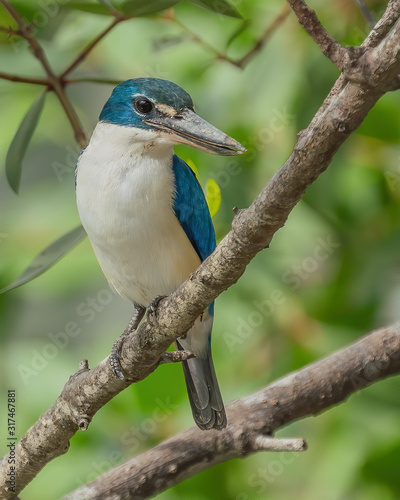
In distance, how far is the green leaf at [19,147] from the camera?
1.95m

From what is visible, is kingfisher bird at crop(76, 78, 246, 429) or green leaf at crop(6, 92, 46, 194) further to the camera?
green leaf at crop(6, 92, 46, 194)

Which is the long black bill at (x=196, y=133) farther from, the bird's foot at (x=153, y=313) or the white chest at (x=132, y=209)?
the bird's foot at (x=153, y=313)

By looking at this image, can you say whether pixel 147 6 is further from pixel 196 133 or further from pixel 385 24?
pixel 385 24

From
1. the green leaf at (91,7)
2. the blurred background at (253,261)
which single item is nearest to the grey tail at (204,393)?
the blurred background at (253,261)

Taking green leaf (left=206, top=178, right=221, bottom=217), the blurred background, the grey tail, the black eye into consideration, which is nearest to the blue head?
the black eye

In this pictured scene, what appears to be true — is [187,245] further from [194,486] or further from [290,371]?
[194,486]

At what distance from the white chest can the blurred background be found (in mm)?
293

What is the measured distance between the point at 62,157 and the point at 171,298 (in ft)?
4.41

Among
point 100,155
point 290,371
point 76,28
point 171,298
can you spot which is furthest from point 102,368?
point 76,28

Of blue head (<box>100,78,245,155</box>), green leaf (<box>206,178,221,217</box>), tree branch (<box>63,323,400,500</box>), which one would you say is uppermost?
blue head (<box>100,78,245,155</box>)

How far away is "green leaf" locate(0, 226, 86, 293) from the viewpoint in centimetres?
179

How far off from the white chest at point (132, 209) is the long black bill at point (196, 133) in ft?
0.38

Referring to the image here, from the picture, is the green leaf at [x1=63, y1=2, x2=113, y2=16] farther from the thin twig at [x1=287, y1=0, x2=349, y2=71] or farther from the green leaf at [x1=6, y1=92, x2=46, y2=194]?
the thin twig at [x1=287, y1=0, x2=349, y2=71]

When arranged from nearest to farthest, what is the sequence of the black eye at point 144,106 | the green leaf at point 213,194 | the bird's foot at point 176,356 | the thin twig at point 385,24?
the thin twig at point 385,24 < the bird's foot at point 176,356 < the green leaf at point 213,194 < the black eye at point 144,106
